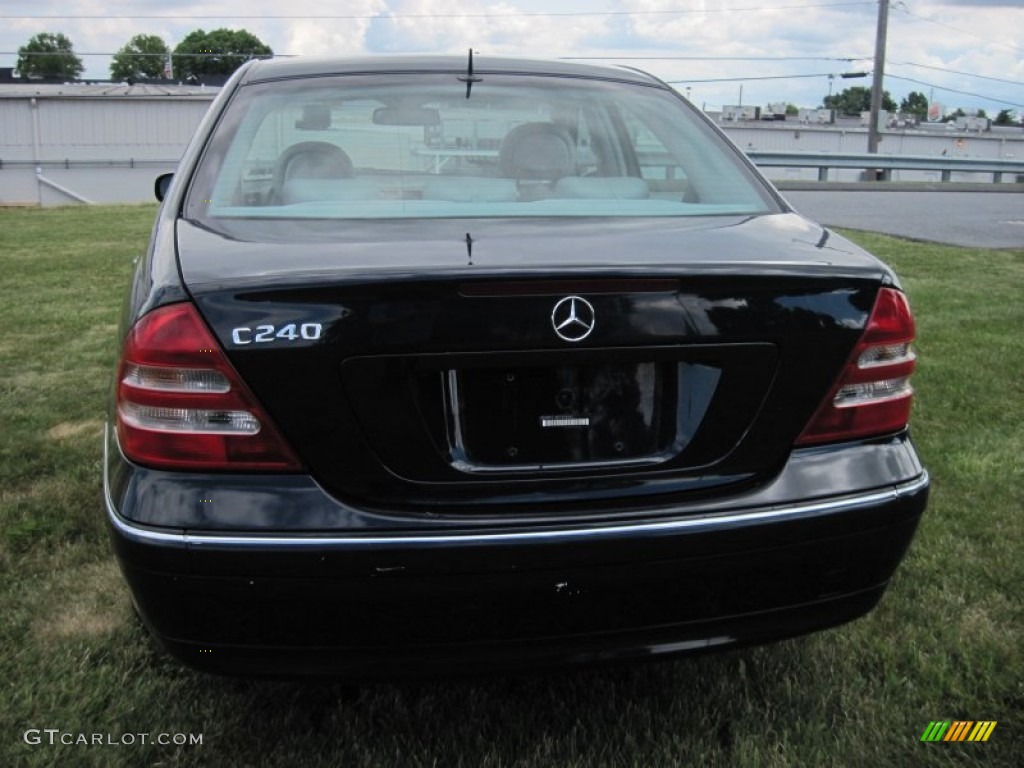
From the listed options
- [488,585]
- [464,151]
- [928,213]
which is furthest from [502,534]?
[928,213]

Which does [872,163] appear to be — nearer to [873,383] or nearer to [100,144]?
[873,383]

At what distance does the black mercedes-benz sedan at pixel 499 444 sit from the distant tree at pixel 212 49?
320 feet

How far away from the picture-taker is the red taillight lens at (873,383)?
2025 millimetres

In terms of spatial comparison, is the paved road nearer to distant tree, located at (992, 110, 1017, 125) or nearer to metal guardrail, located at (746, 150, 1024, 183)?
metal guardrail, located at (746, 150, 1024, 183)

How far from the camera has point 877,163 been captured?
81.6 feet

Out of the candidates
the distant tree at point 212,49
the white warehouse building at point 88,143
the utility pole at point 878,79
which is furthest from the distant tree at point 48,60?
the utility pole at point 878,79

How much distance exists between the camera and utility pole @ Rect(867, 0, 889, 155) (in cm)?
3378

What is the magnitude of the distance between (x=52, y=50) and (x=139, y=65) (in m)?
12.6

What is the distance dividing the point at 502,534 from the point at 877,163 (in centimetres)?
2541

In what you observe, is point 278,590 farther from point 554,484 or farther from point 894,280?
point 894,280

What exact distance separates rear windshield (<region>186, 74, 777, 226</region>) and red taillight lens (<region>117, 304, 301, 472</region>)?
0.66 meters

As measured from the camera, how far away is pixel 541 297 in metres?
1.83

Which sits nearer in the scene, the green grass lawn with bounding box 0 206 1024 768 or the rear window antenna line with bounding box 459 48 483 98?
the green grass lawn with bounding box 0 206 1024 768

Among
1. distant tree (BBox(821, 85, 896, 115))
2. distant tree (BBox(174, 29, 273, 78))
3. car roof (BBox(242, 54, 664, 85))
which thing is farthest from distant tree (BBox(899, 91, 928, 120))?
car roof (BBox(242, 54, 664, 85))
